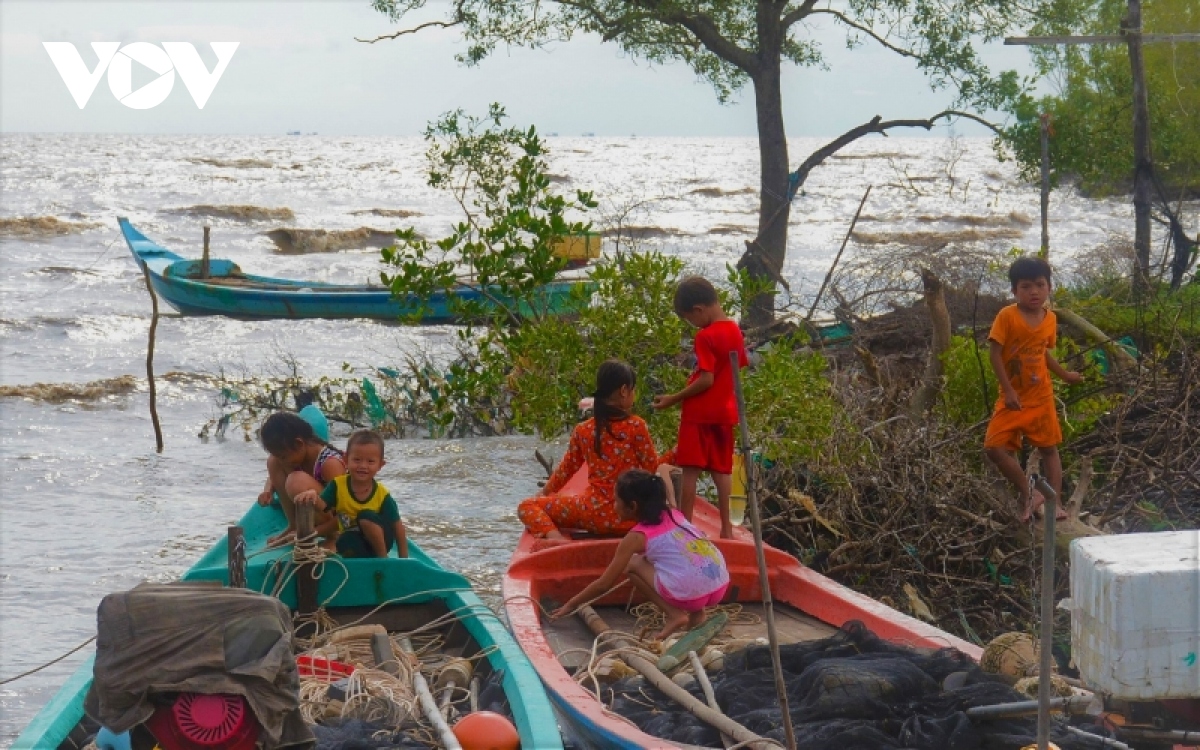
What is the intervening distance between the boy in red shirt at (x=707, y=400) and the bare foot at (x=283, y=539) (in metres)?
1.92

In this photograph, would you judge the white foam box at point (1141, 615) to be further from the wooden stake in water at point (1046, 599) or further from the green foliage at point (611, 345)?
the green foliage at point (611, 345)

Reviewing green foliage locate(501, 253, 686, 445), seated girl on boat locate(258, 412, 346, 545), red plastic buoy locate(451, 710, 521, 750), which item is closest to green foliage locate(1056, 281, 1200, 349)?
green foliage locate(501, 253, 686, 445)

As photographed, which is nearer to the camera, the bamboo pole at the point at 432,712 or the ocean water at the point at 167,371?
the bamboo pole at the point at 432,712

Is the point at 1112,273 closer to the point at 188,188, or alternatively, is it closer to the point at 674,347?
the point at 674,347

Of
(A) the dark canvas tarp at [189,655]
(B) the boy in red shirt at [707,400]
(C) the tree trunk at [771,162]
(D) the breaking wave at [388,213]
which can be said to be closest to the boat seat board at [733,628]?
(B) the boy in red shirt at [707,400]

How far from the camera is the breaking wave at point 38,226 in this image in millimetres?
38625

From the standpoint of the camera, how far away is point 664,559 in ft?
17.5

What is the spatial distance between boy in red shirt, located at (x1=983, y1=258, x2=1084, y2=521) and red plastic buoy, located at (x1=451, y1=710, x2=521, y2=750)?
3.14 meters

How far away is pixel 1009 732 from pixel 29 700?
5.17 m

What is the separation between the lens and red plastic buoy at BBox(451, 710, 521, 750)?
4051 millimetres

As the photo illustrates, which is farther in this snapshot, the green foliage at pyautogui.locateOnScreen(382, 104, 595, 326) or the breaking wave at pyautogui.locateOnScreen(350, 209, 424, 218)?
the breaking wave at pyautogui.locateOnScreen(350, 209, 424, 218)

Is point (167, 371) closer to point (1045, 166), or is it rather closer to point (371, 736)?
point (1045, 166)

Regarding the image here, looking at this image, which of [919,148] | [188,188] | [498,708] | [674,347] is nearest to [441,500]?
[674,347]

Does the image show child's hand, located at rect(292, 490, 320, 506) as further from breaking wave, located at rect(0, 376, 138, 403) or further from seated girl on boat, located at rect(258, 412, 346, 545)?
breaking wave, located at rect(0, 376, 138, 403)
